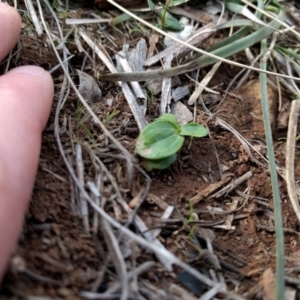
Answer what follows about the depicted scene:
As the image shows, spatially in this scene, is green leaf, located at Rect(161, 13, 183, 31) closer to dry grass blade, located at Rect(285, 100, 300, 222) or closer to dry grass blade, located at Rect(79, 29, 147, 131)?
dry grass blade, located at Rect(79, 29, 147, 131)

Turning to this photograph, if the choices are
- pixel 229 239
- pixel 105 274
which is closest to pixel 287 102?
pixel 229 239

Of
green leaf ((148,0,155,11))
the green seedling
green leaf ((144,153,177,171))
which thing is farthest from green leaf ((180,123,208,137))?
green leaf ((148,0,155,11))

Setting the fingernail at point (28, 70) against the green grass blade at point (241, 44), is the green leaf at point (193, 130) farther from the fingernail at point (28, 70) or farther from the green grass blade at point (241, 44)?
the fingernail at point (28, 70)

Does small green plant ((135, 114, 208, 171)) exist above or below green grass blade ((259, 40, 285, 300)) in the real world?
above

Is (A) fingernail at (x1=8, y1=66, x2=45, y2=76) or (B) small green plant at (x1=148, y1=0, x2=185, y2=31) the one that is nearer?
(A) fingernail at (x1=8, y1=66, x2=45, y2=76)

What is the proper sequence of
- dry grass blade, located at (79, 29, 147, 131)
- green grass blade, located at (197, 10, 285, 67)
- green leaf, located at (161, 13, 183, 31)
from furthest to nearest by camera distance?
green leaf, located at (161, 13, 183, 31)
green grass blade, located at (197, 10, 285, 67)
dry grass blade, located at (79, 29, 147, 131)

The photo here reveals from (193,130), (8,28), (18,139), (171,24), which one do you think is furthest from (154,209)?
(171,24)

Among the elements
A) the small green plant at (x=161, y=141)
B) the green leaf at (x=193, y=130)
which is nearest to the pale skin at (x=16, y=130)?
the small green plant at (x=161, y=141)

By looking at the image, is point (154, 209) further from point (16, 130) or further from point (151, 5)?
point (151, 5)
